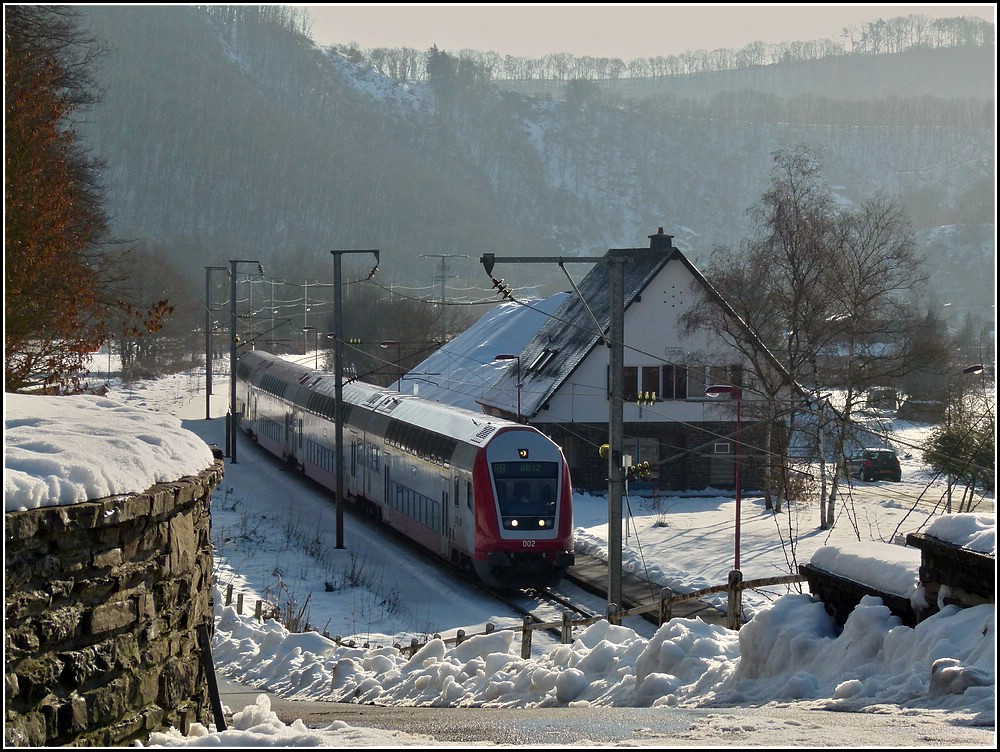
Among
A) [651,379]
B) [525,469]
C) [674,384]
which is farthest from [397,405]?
[674,384]

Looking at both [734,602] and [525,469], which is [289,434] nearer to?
[525,469]

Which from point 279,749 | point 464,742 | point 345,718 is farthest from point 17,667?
point 345,718

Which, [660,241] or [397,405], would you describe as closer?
[397,405]

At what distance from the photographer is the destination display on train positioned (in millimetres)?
23688

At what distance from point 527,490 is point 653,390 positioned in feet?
62.4

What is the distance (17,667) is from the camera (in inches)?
277

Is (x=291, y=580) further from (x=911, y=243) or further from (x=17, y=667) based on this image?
(x=911, y=243)

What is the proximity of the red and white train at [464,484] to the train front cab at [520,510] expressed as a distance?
0.02 m

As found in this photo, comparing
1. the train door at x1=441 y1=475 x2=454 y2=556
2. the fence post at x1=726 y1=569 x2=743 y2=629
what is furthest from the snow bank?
the train door at x1=441 y1=475 x2=454 y2=556

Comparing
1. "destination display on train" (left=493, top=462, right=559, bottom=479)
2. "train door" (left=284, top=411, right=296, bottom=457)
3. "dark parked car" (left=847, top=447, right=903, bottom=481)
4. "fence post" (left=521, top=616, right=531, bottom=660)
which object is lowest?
"dark parked car" (left=847, top=447, right=903, bottom=481)

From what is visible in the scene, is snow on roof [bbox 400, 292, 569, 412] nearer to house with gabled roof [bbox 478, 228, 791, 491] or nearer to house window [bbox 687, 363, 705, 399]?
house with gabled roof [bbox 478, 228, 791, 491]

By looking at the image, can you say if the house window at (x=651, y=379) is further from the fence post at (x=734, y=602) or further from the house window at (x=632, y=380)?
the fence post at (x=734, y=602)

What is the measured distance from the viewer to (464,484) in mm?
24344

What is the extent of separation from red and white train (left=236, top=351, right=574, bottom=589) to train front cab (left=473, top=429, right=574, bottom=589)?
0.8 inches
